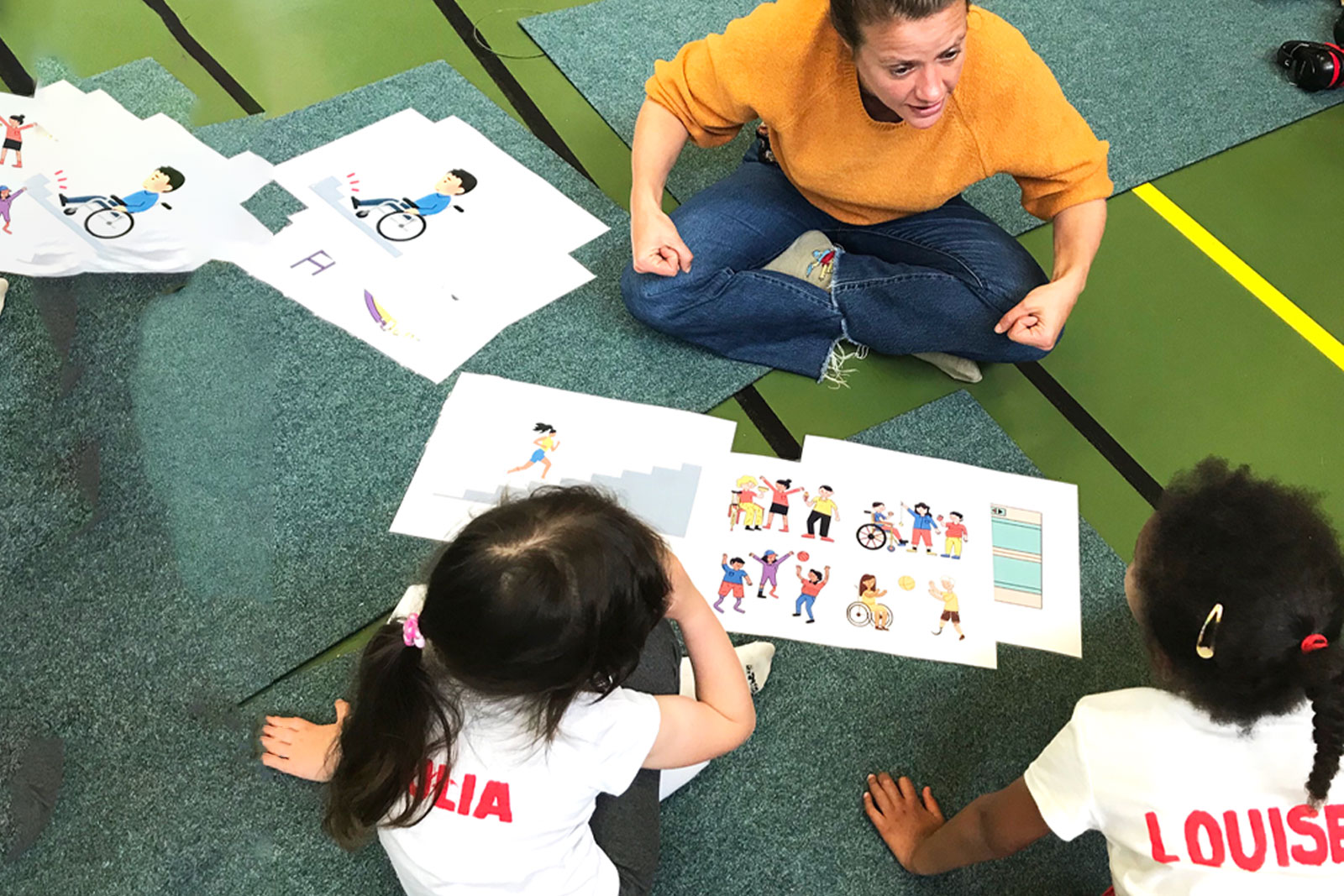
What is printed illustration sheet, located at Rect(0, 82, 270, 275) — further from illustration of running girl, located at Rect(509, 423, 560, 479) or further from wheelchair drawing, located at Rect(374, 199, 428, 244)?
illustration of running girl, located at Rect(509, 423, 560, 479)

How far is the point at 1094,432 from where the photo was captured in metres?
1.49

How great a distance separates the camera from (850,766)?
1186 mm

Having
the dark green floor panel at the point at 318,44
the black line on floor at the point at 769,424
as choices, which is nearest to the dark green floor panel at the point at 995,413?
the black line on floor at the point at 769,424

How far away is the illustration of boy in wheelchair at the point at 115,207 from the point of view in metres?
1.56

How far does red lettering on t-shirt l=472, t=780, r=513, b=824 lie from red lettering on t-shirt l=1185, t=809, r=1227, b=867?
0.51 m

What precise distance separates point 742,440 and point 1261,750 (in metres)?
0.77

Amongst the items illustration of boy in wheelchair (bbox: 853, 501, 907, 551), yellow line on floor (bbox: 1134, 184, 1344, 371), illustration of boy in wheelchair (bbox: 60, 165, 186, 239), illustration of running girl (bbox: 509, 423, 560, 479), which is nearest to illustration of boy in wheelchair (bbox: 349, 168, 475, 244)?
illustration of boy in wheelchair (bbox: 60, 165, 186, 239)

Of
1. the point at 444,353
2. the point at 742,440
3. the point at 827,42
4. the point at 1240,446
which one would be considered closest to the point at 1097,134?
the point at 1240,446

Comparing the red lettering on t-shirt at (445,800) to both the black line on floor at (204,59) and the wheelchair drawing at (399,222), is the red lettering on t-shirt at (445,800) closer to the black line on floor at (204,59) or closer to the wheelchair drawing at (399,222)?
the wheelchair drawing at (399,222)

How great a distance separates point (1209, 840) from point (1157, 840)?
36 millimetres

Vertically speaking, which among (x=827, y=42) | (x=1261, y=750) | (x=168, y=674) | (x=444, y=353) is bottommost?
(x=168, y=674)

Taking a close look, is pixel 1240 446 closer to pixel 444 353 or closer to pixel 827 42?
Answer: pixel 827 42

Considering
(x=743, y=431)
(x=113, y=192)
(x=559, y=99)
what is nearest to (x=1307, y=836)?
(x=743, y=431)

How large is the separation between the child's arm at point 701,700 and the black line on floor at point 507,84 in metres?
0.97
